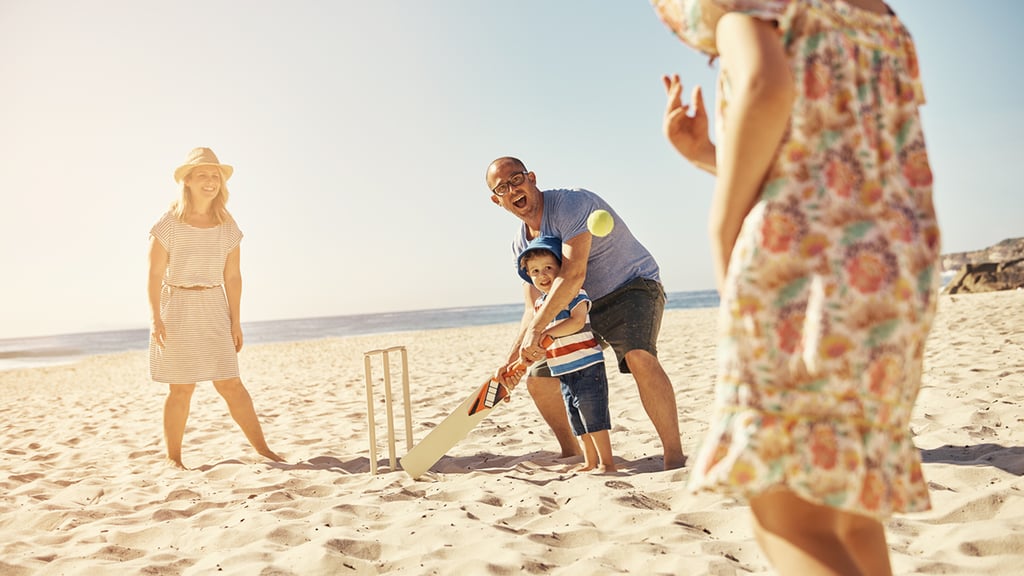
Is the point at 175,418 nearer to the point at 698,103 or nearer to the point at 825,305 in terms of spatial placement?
the point at 698,103

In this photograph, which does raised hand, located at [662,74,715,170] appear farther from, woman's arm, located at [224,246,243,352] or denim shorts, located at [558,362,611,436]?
woman's arm, located at [224,246,243,352]

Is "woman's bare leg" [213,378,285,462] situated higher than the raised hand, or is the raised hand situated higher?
the raised hand

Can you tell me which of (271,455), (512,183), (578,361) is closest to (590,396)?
(578,361)

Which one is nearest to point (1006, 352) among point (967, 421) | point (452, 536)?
point (967, 421)

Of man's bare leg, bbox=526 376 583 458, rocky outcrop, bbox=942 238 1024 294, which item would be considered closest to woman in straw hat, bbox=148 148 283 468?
man's bare leg, bbox=526 376 583 458

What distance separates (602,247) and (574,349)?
570 mm

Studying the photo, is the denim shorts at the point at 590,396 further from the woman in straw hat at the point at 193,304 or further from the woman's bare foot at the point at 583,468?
the woman in straw hat at the point at 193,304

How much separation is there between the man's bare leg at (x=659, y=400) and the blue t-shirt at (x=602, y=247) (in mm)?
414

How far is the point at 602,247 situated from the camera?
395cm

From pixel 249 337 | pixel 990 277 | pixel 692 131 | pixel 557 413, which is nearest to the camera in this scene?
pixel 692 131

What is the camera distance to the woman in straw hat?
15.0ft

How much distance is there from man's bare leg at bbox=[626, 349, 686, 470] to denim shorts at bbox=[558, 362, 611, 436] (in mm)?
183

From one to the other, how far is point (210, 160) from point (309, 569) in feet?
9.93

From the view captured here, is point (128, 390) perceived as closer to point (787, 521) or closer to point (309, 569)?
point (309, 569)
